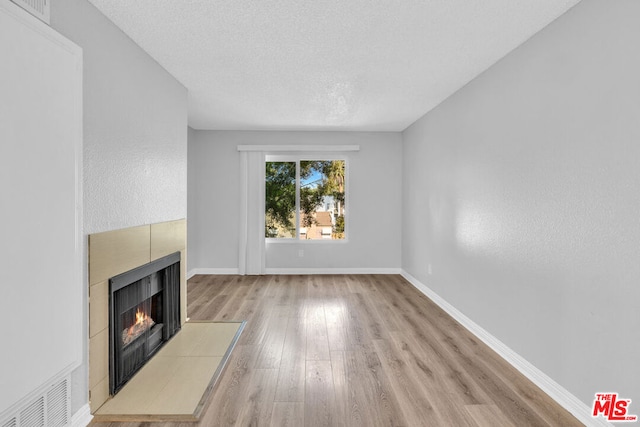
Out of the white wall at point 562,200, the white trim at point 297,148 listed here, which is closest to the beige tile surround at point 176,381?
the white wall at point 562,200

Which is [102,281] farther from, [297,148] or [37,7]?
[297,148]

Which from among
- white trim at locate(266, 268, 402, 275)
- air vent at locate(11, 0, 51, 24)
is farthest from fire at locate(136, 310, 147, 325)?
white trim at locate(266, 268, 402, 275)

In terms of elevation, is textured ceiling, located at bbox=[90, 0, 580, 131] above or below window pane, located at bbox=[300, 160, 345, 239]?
above

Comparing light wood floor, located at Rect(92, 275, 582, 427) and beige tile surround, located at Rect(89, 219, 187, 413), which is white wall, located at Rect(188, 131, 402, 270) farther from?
beige tile surround, located at Rect(89, 219, 187, 413)

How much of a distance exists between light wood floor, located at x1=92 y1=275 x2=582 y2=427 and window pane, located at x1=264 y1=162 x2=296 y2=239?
76.9 inches

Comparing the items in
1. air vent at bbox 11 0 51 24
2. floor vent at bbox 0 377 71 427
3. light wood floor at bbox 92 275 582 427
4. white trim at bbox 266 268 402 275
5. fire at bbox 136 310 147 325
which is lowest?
light wood floor at bbox 92 275 582 427

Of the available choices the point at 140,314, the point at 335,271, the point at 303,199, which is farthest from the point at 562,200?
the point at 303,199

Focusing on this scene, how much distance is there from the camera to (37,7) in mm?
1636

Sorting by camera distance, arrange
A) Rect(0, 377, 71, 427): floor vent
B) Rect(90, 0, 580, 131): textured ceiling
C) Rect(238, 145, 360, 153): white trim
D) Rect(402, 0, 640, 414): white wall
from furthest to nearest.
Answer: Rect(238, 145, 360, 153): white trim < Rect(90, 0, 580, 131): textured ceiling < Rect(402, 0, 640, 414): white wall < Rect(0, 377, 71, 427): floor vent

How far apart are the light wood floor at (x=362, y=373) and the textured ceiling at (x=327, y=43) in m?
2.50

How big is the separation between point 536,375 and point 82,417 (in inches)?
115

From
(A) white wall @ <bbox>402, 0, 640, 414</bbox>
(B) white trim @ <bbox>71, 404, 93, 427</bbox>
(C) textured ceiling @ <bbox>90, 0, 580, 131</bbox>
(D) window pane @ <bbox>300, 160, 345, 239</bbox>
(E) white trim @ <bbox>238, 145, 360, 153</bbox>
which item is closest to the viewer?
(A) white wall @ <bbox>402, 0, 640, 414</bbox>

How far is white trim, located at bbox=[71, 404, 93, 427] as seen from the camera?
1895 millimetres

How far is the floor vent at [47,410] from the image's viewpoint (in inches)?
58.6
